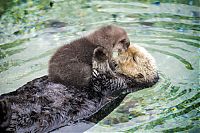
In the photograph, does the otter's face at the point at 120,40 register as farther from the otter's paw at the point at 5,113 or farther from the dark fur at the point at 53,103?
the otter's paw at the point at 5,113

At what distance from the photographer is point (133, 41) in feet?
16.5

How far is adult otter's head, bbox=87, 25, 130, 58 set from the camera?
3.93 meters

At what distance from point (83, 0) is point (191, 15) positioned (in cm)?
170

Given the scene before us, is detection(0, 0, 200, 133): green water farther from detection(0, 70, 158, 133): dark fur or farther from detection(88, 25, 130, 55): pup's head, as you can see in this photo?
detection(88, 25, 130, 55): pup's head

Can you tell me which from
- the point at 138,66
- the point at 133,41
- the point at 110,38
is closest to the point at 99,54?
the point at 110,38

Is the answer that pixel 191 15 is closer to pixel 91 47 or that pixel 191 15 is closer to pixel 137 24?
pixel 137 24

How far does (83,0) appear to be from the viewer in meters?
6.70

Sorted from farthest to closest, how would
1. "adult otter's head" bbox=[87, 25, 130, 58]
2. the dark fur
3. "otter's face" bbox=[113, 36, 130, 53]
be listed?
1. "otter's face" bbox=[113, 36, 130, 53]
2. "adult otter's head" bbox=[87, 25, 130, 58]
3. the dark fur

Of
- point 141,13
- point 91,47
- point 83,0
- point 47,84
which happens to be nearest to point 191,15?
point 141,13

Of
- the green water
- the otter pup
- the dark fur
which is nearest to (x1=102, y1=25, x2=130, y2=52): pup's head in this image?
the otter pup

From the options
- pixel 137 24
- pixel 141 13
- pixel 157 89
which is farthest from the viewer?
pixel 141 13

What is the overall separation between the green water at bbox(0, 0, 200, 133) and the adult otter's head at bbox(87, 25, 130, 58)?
45 cm

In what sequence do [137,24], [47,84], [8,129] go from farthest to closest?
[137,24]
[47,84]
[8,129]

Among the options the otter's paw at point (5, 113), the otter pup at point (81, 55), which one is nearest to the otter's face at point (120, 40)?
the otter pup at point (81, 55)
